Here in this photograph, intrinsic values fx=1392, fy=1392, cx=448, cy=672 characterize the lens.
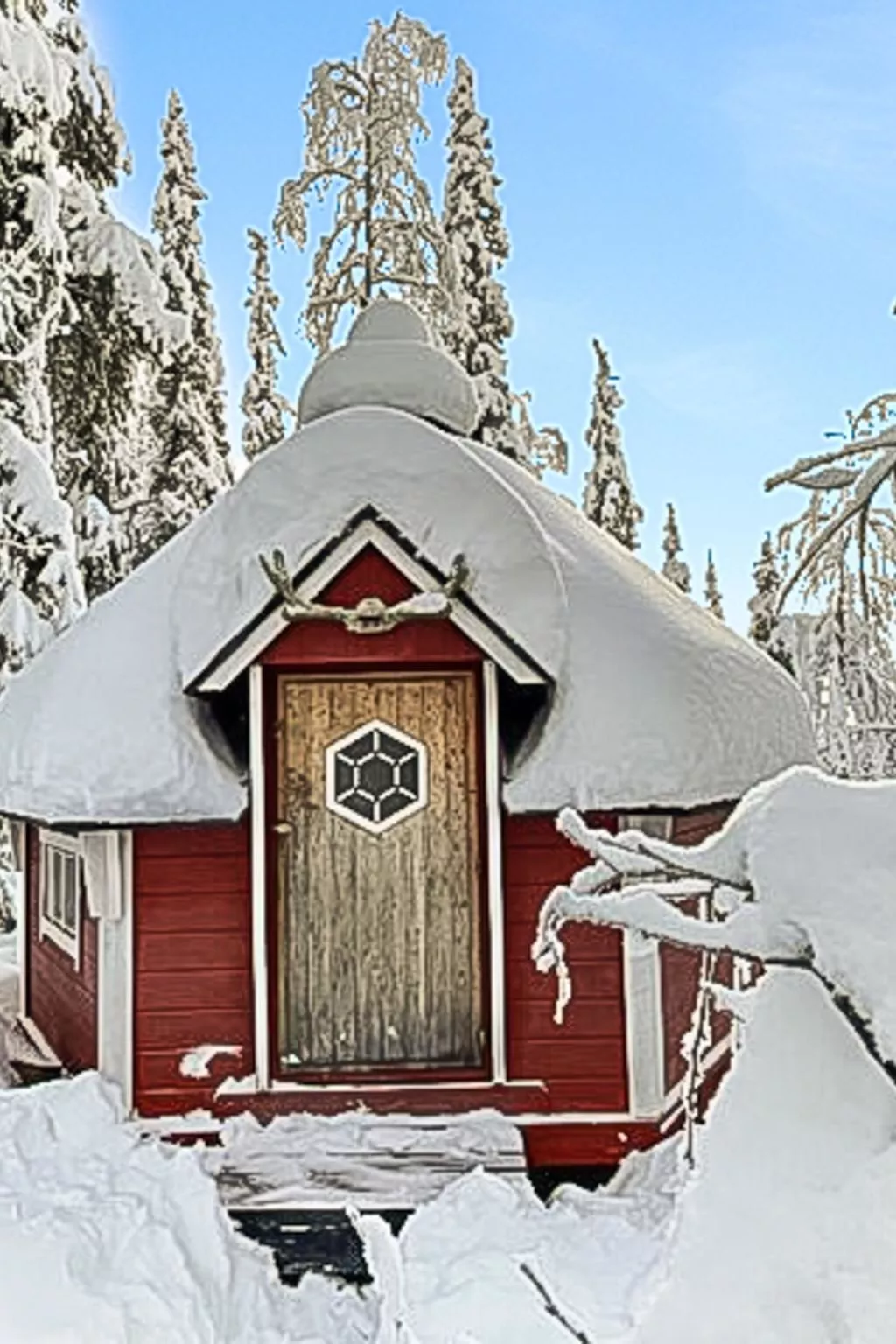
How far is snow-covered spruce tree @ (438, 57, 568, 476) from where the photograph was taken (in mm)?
21562

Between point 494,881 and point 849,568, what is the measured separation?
4085mm

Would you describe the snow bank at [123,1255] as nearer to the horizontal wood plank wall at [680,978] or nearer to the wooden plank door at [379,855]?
the wooden plank door at [379,855]

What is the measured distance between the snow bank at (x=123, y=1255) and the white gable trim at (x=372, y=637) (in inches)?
86.8

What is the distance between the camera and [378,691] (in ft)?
23.4

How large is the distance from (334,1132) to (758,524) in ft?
12.1

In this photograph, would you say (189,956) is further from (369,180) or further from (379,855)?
(369,180)

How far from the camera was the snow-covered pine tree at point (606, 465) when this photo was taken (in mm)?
32156

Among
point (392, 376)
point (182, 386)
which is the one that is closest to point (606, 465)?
point (182, 386)

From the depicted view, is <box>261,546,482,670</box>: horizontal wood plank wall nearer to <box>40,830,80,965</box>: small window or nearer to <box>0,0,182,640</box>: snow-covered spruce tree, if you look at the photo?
<box>40,830,80,965</box>: small window

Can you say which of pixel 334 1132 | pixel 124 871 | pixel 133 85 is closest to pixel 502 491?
pixel 124 871

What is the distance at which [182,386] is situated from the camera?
25812mm

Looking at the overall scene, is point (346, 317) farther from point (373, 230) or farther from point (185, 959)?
point (185, 959)

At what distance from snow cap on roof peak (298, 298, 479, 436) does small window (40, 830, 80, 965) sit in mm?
3271

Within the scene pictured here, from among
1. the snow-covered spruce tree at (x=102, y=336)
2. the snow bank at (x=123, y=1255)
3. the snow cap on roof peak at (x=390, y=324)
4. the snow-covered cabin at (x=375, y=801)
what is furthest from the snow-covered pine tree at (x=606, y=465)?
the snow bank at (x=123, y=1255)
